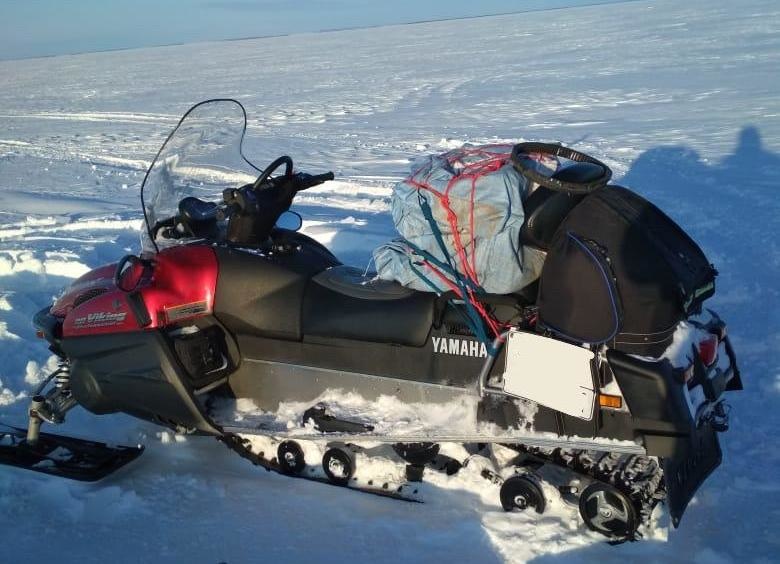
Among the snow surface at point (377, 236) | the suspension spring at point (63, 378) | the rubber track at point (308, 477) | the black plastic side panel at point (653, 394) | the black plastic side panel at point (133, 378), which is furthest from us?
the suspension spring at point (63, 378)

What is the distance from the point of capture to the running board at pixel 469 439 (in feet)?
8.00

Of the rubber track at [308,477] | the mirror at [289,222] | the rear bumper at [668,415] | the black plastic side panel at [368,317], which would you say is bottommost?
the rubber track at [308,477]

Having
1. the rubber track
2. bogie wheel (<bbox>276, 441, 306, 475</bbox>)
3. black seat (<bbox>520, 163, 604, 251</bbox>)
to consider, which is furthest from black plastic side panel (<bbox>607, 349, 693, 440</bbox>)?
bogie wheel (<bbox>276, 441, 306, 475</bbox>)

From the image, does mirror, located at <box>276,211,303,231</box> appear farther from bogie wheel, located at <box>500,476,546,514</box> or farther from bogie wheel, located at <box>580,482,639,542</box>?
bogie wheel, located at <box>580,482,639,542</box>

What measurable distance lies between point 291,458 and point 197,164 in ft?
4.60

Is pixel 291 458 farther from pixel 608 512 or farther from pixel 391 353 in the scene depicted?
pixel 608 512

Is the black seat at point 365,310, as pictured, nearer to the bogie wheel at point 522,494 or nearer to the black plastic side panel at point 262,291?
the black plastic side panel at point 262,291

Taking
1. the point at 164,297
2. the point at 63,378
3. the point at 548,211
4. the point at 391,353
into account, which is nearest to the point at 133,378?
the point at 164,297

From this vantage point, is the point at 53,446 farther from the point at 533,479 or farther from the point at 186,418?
the point at 533,479

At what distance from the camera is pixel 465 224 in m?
2.57

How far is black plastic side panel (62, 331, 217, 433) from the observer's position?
9.92ft

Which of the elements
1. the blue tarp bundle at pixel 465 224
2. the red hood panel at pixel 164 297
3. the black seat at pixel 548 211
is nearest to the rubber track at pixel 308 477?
the red hood panel at pixel 164 297

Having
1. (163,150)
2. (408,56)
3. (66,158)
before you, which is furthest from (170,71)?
(163,150)

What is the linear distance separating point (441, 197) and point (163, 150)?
4.52ft
